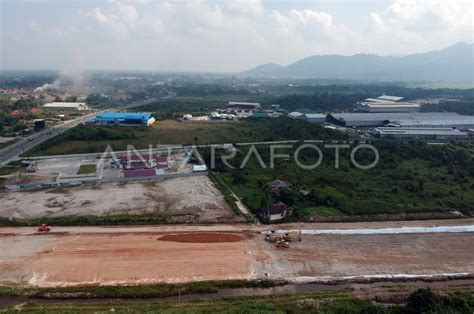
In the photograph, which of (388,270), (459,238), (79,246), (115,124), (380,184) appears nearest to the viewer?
(388,270)

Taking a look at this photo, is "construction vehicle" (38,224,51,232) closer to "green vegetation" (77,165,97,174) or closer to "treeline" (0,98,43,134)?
"green vegetation" (77,165,97,174)

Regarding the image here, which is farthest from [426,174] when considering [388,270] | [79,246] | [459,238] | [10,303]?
[10,303]

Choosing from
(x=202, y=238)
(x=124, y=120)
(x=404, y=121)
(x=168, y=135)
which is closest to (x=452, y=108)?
(x=404, y=121)

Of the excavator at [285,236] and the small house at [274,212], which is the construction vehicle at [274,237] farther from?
the small house at [274,212]

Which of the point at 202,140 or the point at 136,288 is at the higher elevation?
the point at 202,140

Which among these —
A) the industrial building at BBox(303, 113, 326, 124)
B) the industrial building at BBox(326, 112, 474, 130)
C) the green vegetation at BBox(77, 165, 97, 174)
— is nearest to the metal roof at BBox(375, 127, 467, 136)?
the industrial building at BBox(326, 112, 474, 130)

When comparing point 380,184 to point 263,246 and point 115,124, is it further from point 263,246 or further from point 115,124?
Result: point 115,124
